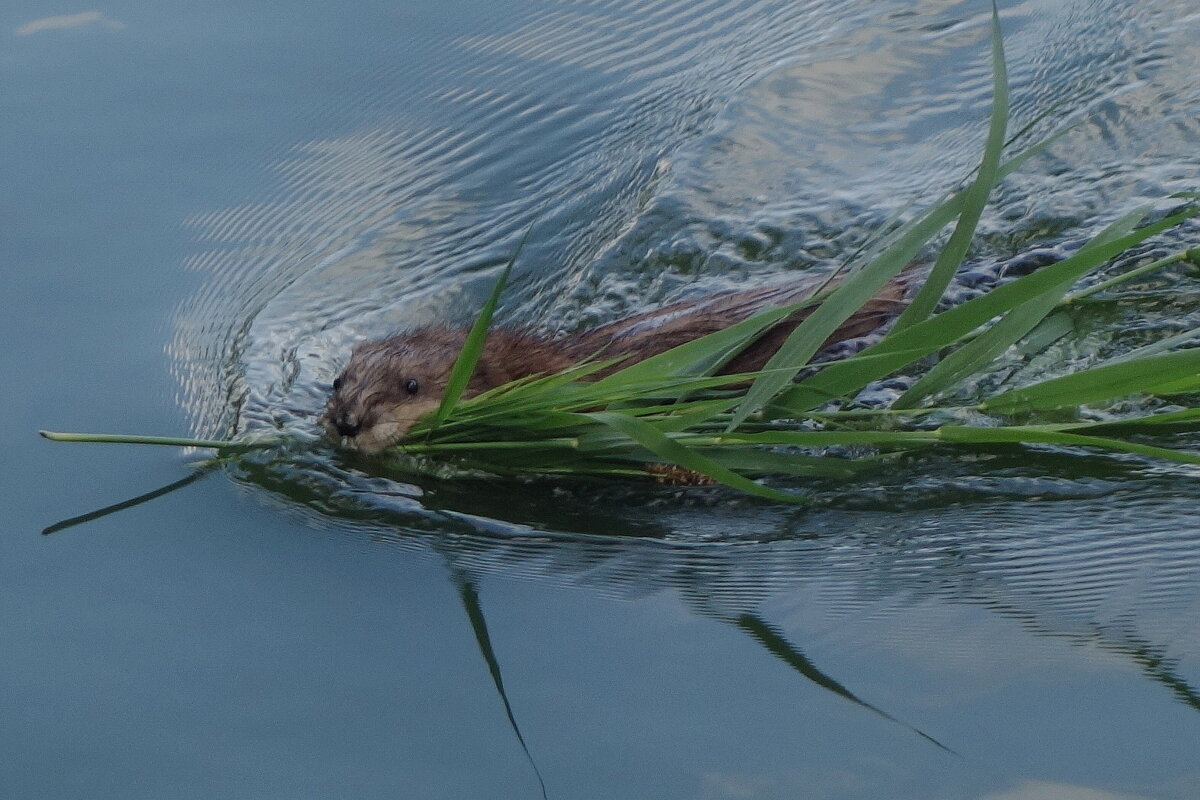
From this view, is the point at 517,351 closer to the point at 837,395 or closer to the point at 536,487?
the point at 536,487

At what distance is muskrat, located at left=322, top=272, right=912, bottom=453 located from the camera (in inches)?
145

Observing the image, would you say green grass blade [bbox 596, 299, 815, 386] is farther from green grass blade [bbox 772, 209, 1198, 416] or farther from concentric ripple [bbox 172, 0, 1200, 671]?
concentric ripple [bbox 172, 0, 1200, 671]

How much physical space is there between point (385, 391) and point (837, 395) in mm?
1216

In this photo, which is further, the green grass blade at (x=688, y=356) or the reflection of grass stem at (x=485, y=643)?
the green grass blade at (x=688, y=356)

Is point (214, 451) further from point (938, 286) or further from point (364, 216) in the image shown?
point (938, 286)

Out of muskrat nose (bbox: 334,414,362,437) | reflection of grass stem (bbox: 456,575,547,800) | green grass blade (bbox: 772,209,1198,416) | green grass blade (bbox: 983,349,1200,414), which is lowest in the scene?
reflection of grass stem (bbox: 456,575,547,800)

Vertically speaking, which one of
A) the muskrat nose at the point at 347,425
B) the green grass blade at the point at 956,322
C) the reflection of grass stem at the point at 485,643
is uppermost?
the green grass blade at the point at 956,322

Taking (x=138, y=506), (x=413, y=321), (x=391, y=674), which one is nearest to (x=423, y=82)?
(x=413, y=321)

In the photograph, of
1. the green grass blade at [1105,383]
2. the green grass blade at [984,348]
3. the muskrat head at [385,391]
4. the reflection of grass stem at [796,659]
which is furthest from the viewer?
the muskrat head at [385,391]

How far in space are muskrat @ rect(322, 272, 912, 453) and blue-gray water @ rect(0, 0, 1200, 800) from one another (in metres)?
0.16

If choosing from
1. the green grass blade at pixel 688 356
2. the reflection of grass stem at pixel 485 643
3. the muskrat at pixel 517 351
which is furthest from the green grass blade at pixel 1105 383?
the reflection of grass stem at pixel 485 643

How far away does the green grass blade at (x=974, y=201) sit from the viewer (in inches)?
118

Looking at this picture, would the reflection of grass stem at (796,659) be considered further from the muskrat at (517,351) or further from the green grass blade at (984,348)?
the muskrat at (517,351)

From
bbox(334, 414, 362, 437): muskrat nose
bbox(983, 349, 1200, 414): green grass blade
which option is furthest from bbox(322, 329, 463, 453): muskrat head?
bbox(983, 349, 1200, 414): green grass blade
